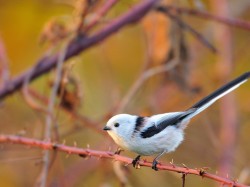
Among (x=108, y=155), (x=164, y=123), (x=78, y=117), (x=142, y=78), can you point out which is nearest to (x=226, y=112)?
(x=142, y=78)

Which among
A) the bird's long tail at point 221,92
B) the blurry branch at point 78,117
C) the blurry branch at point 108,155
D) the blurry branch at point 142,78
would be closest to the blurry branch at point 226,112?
the blurry branch at point 142,78

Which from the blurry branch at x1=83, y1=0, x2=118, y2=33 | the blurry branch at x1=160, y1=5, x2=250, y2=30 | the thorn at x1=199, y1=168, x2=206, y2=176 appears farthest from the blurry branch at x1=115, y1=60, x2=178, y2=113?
the thorn at x1=199, y1=168, x2=206, y2=176

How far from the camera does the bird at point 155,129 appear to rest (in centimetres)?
270

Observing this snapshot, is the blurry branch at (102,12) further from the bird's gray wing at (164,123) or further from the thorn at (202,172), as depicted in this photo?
the thorn at (202,172)

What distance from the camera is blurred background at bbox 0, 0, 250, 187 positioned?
3688 mm

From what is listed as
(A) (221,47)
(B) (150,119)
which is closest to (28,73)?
(B) (150,119)

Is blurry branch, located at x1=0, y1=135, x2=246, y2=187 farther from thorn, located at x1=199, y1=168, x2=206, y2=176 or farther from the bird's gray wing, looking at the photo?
the bird's gray wing

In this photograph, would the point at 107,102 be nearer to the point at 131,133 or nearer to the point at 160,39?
the point at 160,39

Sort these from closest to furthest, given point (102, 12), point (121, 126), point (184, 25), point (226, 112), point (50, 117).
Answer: point (121, 126) → point (50, 117) → point (102, 12) → point (184, 25) → point (226, 112)

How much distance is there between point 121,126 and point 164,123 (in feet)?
0.67

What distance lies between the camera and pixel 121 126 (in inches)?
110

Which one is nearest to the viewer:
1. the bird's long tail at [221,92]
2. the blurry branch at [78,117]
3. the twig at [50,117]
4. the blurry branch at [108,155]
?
the blurry branch at [108,155]

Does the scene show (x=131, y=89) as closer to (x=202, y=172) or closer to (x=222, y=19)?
(x=222, y=19)

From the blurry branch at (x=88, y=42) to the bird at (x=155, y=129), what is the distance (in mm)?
910
